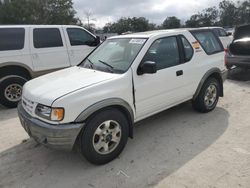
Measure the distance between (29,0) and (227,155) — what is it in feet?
115

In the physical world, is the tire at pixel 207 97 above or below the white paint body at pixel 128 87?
below

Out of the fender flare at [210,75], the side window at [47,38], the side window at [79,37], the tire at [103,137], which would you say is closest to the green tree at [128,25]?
the side window at [79,37]

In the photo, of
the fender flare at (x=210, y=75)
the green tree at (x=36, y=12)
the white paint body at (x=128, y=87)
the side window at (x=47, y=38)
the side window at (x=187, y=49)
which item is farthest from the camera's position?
the green tree at (x=36, y=12)

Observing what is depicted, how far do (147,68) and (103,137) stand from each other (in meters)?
1.14

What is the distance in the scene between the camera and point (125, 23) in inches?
2596

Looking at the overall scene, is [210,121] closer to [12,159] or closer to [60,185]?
[60,185]

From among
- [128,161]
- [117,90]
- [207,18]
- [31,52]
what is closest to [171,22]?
[207,18]

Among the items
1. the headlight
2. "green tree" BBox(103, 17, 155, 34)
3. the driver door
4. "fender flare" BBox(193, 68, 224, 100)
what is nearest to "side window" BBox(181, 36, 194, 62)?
the driver door

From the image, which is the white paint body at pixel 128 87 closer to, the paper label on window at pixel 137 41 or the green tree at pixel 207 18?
the paper label on window at pixel 137 41

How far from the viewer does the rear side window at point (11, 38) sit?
20.6 feet

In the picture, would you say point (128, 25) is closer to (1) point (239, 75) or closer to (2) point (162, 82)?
(1) point (239, 75)

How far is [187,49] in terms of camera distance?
4594 millimetres

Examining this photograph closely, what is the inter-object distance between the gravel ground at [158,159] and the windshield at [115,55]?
1.24m

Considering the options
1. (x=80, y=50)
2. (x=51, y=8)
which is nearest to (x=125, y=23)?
(x=51, y=8)
